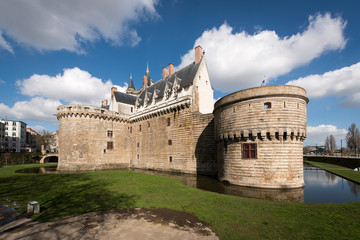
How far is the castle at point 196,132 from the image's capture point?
14.6m

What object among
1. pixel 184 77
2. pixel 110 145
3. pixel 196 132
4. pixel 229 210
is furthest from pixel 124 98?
pixel 229 210

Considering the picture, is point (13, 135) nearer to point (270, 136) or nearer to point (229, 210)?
point (270, 136)

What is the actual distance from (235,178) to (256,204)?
6588 millimetres

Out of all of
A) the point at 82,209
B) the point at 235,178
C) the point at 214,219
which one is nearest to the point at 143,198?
the point at 82,209

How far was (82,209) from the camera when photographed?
865 centimetres

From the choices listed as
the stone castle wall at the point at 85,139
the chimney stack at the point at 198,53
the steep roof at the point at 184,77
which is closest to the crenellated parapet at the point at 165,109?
the steep roof at the point at 184,77

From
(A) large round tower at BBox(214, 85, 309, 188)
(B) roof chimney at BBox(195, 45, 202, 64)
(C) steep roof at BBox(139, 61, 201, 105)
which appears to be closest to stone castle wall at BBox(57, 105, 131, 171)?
(C) steep roof at BBox(139, 61, 201, 105)

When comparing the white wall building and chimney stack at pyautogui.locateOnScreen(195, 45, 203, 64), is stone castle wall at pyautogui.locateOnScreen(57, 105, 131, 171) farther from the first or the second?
the white wall building

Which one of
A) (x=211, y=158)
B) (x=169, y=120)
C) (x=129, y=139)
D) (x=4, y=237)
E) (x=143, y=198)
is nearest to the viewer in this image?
(x=4, y=237)

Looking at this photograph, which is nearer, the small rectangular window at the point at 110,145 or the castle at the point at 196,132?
the castle at the point at 196,132

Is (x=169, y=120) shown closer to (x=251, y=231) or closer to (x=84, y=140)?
(x=84, y=140)

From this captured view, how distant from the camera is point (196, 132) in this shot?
24.6 meters

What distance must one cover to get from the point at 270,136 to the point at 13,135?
101799mm

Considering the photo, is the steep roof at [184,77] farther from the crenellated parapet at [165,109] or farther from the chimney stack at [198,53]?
the crenellated parapet at [165,109]
